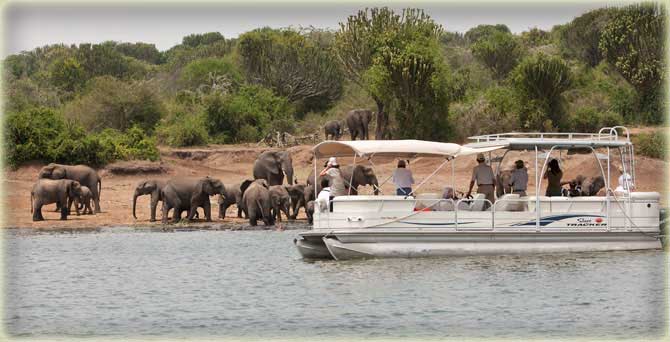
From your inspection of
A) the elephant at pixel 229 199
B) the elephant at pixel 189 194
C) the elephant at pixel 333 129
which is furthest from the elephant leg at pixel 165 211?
the elephant at pixel 333 129

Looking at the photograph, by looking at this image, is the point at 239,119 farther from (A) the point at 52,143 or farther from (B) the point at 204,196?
(B) the point at 204,196

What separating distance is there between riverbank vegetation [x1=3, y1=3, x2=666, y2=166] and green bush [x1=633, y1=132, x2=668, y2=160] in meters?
0.06

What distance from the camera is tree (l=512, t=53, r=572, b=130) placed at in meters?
48.0

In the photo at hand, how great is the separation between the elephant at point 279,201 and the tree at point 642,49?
20.8m

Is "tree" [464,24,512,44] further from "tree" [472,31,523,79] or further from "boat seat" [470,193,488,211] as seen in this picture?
"boat seat" [470,193,488,211]

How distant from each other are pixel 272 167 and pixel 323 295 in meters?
16.4

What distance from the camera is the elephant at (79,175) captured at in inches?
1382

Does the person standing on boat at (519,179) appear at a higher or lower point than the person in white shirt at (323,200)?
higher

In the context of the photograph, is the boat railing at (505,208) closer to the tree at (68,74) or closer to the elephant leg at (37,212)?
the elephant leg at (37,212)

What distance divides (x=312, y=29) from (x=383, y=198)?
50.1 metres

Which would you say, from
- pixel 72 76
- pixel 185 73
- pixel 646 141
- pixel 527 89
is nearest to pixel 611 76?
pixel 527 89

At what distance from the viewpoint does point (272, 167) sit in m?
37.3

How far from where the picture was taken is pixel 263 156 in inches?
1476

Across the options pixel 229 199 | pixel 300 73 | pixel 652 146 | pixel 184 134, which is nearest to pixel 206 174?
pixel 184 134
